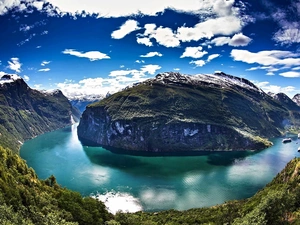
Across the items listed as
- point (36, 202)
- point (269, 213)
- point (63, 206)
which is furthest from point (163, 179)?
point (36, 202)

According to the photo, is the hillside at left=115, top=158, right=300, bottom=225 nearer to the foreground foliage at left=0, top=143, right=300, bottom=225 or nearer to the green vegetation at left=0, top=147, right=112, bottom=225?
the foreground foliage at left=0, top=143, right=300, bottom=225

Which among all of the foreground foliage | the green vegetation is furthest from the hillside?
the green vegetation

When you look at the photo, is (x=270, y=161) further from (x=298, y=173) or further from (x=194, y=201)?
(x=298, y=173)

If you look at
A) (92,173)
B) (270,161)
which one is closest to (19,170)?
(92,173)

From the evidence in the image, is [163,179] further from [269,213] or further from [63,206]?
[269,213]

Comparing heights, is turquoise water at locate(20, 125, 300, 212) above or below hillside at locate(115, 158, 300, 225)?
above

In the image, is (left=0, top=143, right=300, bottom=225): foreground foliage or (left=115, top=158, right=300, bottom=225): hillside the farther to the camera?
(left=115, top=158, right=300, bottom=225): hillside

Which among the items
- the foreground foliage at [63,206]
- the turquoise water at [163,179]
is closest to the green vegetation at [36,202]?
the foreground foliage at [63,206]

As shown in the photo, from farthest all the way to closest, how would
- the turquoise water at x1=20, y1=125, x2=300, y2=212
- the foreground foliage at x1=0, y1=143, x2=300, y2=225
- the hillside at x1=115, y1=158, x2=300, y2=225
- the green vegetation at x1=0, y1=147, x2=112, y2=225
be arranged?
the turquoise water at x1=20, y1=125, x2=300, y2=212 < the hillside at x1=115, y1=158, x2=300, y2=225 < the foreground foliage at x1=0, y1=143, x2=300, y2=225 < the green vegetation at x1=0, y1=147, x2=112, y2=225

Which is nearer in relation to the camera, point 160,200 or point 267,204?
point 267,204
